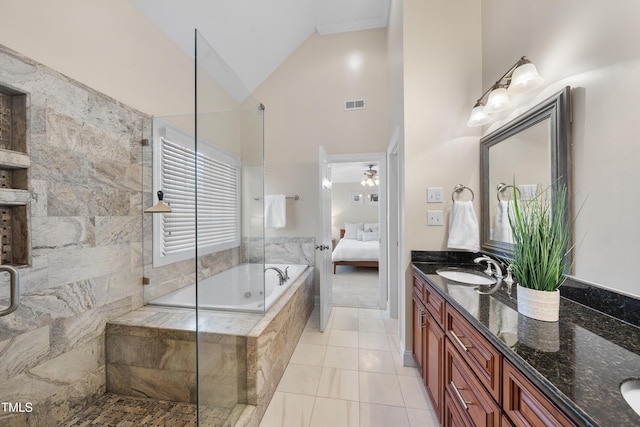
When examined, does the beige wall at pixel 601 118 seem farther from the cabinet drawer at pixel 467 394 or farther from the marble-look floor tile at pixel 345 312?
the marble-look floor tile at pixel 345 312

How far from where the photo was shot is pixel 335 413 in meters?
1.55

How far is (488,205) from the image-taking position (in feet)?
5.97

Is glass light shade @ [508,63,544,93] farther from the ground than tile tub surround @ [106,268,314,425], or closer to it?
farther from the ground

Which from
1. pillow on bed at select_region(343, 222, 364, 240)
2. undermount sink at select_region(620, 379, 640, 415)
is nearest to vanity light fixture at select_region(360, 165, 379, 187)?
pillow on bed at select_region(343, 222, 364, 240)

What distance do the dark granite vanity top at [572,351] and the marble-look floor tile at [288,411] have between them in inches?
46.4

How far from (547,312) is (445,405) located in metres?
0.75

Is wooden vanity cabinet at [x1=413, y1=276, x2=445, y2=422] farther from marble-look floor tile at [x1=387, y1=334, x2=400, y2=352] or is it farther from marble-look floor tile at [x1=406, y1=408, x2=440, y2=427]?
marble-look floor tile at [x1=387, y1=334, x2=400, y2=352]

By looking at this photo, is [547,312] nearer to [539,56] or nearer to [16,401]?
[539,56]

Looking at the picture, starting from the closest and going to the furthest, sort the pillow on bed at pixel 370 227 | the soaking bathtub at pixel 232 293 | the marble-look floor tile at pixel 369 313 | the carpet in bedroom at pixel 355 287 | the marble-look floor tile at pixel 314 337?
the soaking bathtub at pixel 232 293
the marble-look floor tile at pixel 314 337
the marble-look floor tile at pixel 369 313
the carpet in bedroom at pixel 355 287
the pillow on bed at pixel 370 227

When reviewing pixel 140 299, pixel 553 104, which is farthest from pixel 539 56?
pixel 140 299

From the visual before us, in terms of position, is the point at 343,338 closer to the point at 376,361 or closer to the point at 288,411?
the point at 376,361

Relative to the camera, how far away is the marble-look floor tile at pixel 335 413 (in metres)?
1.48

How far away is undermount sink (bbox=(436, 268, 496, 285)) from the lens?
1.54 metres

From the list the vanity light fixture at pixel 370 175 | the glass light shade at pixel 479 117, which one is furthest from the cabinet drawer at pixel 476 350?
the vanity light fixture at pixel 370 175
